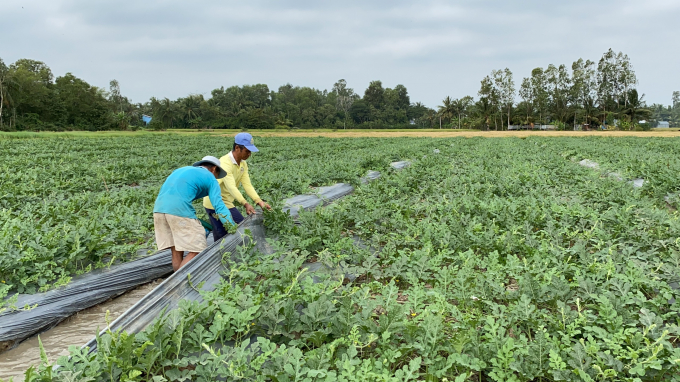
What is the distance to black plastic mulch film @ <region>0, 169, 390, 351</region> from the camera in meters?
2.77

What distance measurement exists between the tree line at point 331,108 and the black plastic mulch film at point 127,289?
178ft

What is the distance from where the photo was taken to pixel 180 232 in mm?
4094

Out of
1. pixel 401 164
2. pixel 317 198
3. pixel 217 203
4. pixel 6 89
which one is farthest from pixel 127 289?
pixel 6 89

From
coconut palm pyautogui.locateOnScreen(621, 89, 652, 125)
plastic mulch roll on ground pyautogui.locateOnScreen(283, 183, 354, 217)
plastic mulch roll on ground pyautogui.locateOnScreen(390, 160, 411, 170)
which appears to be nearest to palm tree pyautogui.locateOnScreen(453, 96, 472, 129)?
coconut palm pyautogui.locateOnScreen(621, 89, 652, 125)

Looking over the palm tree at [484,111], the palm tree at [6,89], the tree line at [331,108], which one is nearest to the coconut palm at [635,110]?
the tree line at [331,108]

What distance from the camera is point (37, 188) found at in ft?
26.3

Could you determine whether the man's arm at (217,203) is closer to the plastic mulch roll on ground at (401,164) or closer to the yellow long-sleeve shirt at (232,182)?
the yellow long-sleeve shirt at (232,182)

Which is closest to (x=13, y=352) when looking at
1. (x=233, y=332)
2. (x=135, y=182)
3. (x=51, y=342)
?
(x=51, y=342)

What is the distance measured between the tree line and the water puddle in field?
54.6 m

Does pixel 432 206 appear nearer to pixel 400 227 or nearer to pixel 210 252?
pixel 400 227

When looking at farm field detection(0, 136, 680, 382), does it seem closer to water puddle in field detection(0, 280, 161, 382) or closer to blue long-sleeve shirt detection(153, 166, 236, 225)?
water puddle in field detection(0, 280, 161, 382)

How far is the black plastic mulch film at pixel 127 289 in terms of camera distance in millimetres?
2770

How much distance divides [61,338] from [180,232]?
133 cm

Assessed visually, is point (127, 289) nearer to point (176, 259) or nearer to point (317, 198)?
point (176, 259)
